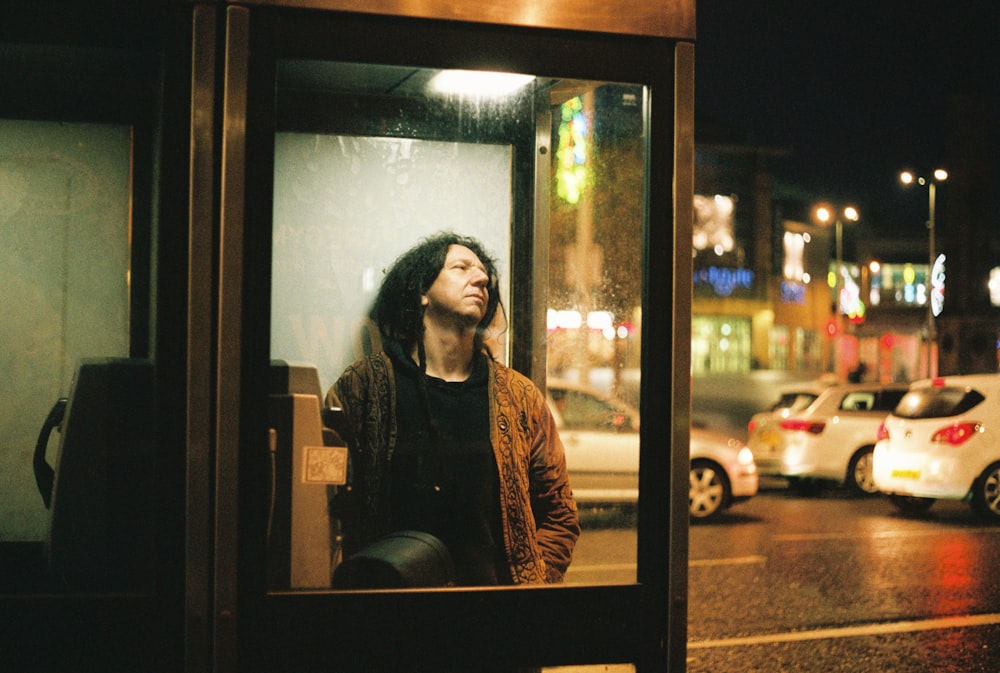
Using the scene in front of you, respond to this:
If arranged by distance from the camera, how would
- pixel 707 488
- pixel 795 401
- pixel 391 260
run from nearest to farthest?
1. pixel 391 260
2. pixel 707 488
3. pixel 795 401

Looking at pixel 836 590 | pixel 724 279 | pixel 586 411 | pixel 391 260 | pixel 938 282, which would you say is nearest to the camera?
pixel 391 260

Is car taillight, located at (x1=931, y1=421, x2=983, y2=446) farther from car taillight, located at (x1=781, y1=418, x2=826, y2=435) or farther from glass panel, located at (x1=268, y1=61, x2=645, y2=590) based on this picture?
glass panel, located at (x1=268, y1=61, x2=645, y2=590)

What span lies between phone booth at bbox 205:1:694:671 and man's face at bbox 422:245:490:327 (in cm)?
20

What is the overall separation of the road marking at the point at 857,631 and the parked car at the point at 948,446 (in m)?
4.96

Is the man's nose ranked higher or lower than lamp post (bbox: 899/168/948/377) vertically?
lower

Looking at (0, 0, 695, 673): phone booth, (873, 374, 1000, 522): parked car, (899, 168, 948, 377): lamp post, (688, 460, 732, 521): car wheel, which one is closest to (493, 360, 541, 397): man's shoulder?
(0, 0, 695, 673): phone booth

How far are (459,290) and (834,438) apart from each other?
12249mm

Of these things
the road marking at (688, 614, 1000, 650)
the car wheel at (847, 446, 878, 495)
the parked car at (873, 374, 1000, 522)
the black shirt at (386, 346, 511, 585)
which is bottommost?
the road marking at (688, 614, 1000, 650)

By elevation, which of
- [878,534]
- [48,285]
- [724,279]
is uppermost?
[724,279]

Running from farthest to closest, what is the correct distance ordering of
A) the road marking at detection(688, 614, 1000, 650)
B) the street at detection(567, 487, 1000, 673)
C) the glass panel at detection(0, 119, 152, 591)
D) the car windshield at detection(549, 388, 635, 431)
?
the road marking at detection(688, 614, 1000, 650)
the street at detection(567, 487, 1000, 673)
the car windshield at detection(549, 388, 635, 431)
the glass panel at detection(0, 119, 152, 591)

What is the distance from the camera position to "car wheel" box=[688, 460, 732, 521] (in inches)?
482

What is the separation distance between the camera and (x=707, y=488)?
40.3 ft

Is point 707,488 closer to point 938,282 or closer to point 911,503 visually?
point 911,503

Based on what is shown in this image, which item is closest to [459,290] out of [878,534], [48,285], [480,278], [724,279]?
[480,278]
